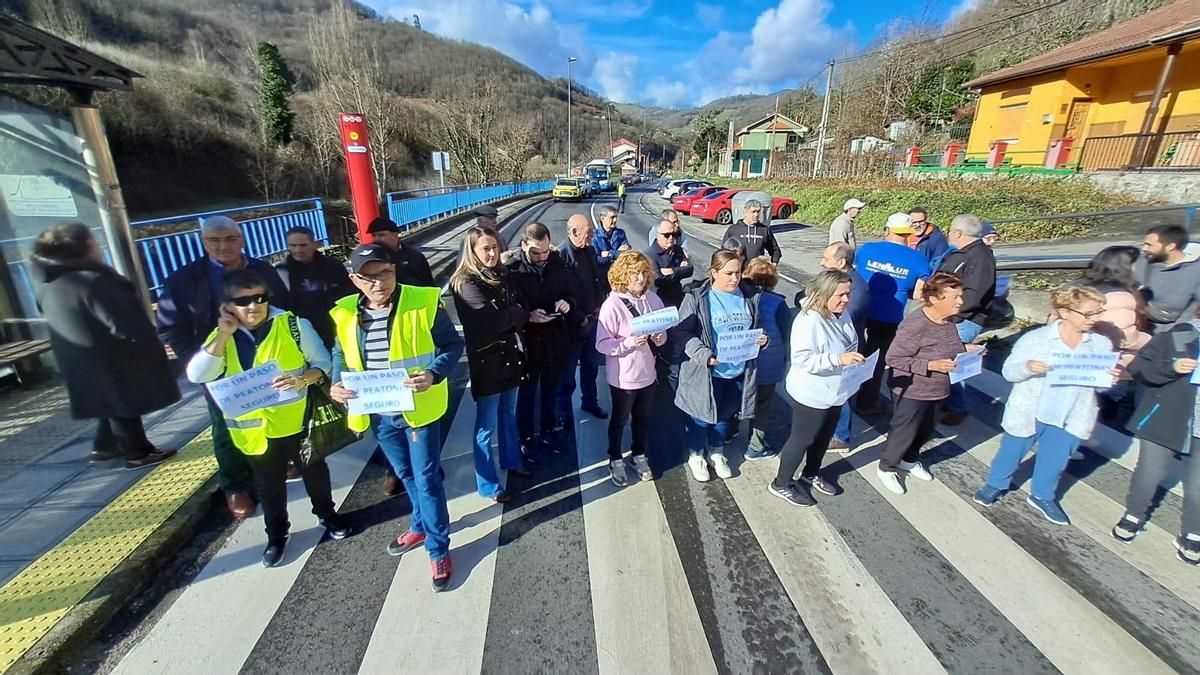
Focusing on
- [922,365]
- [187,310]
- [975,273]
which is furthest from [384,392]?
[975,273]

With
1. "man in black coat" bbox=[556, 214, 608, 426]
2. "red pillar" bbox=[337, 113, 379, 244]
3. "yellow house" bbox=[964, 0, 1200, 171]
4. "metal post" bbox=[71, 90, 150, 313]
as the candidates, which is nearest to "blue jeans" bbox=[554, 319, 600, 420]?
"man in black coat" bbox=[556, 214, 608, 426]

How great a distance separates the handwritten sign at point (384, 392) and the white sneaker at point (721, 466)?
2.37 meters

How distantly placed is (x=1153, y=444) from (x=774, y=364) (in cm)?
217

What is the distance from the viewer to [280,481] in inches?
109

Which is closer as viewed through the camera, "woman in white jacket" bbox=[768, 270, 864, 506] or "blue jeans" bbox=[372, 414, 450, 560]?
"blue jeans" bbox=[372, 414, 450, 560]

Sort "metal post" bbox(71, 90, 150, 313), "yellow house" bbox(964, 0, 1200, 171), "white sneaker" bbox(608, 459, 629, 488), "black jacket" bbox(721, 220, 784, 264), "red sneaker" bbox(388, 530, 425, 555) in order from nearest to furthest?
"red sneaker" bbox(388, 530, 425, 555) → "white sneaker" bbox(608, 459, 629, 488) → "metal post" bbox(71, 90, 150, 313) → "black jacket" bbox(721, 220, 784, 264) → "yellow house" bbox(964, 0, 1200, 171)

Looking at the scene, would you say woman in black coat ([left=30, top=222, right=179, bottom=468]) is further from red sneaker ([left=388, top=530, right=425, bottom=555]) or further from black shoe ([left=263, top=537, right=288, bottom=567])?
red sneaker ([left=388, top=530, right=425, bottom=555])

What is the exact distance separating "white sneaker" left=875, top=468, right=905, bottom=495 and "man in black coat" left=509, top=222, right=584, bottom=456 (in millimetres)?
2577

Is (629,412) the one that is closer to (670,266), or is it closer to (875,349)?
(670,266)

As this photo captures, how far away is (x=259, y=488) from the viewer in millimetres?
2723

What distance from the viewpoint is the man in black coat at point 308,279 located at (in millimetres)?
3764

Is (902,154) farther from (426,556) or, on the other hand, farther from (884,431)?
(426,556)

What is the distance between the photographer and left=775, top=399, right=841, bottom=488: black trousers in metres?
3.17

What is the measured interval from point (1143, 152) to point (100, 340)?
22.3m
